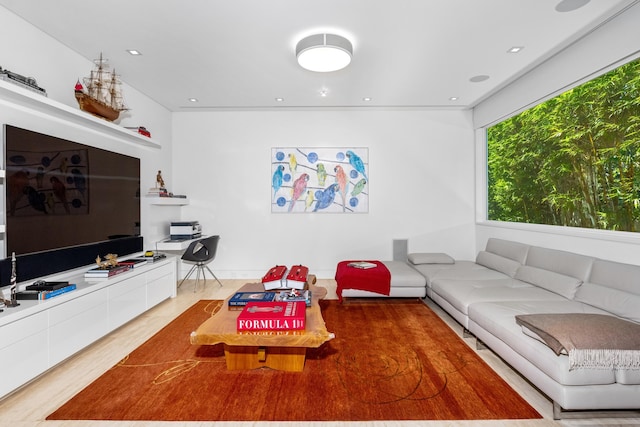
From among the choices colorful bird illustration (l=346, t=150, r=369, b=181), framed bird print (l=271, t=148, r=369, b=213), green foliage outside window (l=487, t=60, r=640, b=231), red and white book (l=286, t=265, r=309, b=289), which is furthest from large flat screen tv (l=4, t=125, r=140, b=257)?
green foliage outside window (l=487, t=60, r=640, b=231)

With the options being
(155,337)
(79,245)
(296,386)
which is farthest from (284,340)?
(79,245)

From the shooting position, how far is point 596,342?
5.73 ft

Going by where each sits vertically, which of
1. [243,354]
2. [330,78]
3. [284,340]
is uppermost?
[330,78]

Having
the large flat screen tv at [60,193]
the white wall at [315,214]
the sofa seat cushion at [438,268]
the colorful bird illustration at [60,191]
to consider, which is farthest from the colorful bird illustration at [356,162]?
the colorful bird illustration at [60,191]

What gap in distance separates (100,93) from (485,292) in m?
4.33

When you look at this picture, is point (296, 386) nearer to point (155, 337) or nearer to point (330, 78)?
point (155, 337)

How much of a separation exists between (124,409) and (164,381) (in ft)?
1.03

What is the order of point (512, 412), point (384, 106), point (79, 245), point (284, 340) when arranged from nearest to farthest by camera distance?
point (512, 412) → point (284, 340) → point (79, 245) → point (384, 106)

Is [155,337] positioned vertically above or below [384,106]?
below

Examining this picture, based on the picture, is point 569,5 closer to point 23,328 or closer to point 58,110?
point 58,110

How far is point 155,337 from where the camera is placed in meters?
2.95

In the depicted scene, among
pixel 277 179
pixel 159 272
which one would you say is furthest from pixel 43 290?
pixel 277 179

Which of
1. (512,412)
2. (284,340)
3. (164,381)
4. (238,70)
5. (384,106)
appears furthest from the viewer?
(384,106)

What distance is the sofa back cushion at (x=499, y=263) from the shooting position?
11.6 ft
